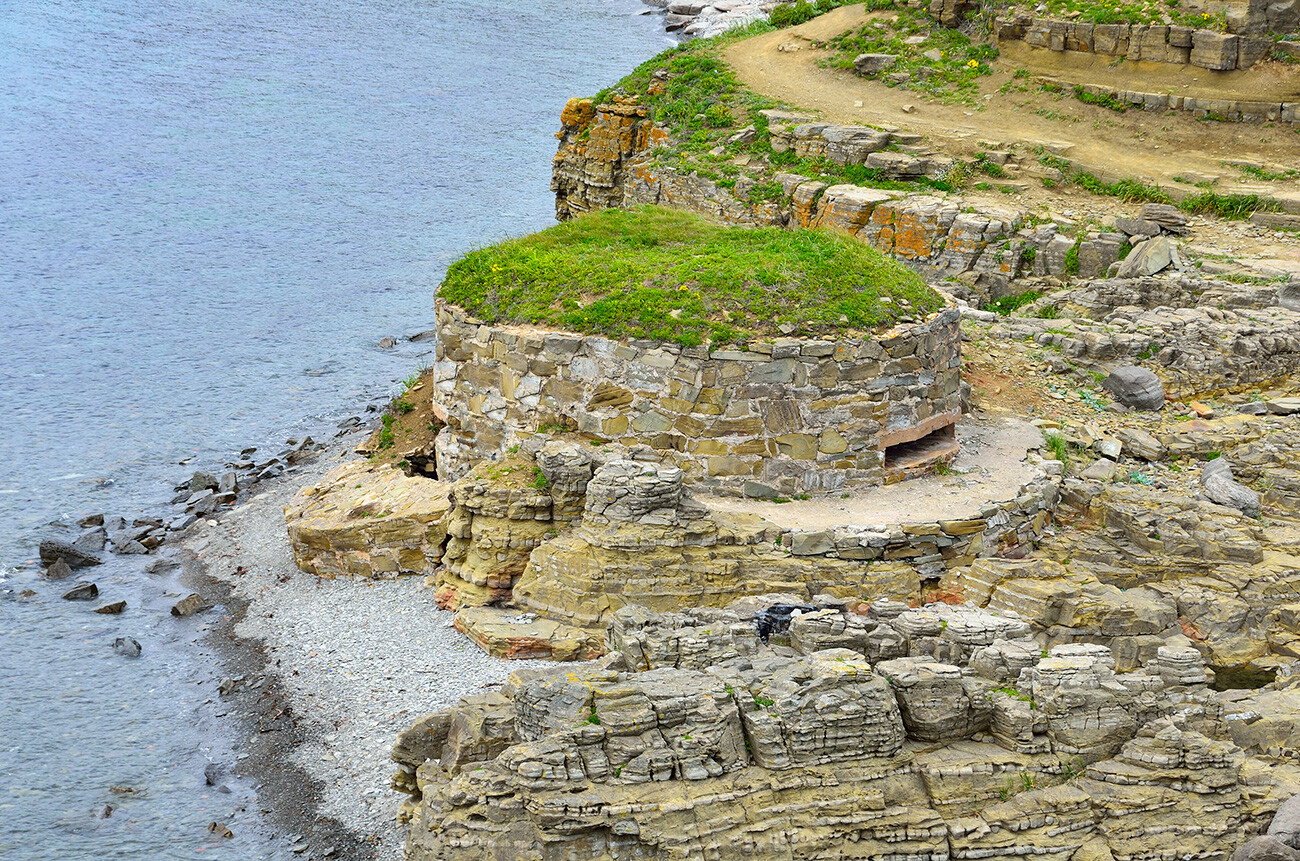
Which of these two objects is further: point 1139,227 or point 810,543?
point 1139,227

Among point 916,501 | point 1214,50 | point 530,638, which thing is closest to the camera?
point 530,638

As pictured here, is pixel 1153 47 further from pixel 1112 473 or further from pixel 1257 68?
pixel 1112 473

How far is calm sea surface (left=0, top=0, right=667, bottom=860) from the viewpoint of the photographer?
16.1 m

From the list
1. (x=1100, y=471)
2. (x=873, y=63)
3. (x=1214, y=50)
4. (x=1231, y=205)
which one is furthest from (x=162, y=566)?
(x=1214, y=50)

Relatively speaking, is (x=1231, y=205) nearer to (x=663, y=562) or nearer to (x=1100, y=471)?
(x=1100, y=471)

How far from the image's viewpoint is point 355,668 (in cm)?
1556

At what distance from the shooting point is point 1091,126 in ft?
96.2

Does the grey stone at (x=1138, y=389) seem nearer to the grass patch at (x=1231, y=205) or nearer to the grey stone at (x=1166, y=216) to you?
the grey stone at (x=1166, y=216)

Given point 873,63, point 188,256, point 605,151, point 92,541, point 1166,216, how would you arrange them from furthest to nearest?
point 188,256, point 605,151, point 873,63, point 1166,216, point 92,541

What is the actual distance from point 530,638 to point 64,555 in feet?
33.7

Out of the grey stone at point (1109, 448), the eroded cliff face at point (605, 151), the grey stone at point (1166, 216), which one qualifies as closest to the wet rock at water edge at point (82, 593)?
the grey stone at point (1109, 448)

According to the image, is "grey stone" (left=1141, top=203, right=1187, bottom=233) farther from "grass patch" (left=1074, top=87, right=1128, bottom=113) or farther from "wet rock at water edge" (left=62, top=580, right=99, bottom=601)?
"wet rock at water edge" (left=62, top=580, right=99, bottom=601)

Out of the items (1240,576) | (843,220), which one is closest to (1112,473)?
(1240,576)

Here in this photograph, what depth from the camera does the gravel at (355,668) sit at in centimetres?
1379
